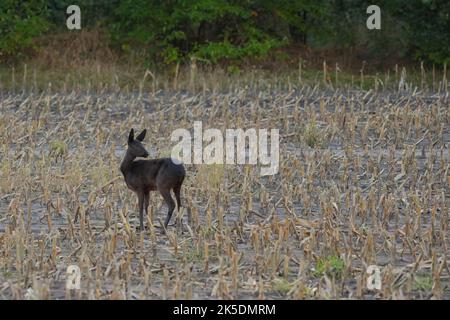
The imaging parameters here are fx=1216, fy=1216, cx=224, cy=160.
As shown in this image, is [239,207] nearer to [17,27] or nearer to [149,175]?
[149,175]

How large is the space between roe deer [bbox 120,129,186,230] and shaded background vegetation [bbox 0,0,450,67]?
1600 centimetres

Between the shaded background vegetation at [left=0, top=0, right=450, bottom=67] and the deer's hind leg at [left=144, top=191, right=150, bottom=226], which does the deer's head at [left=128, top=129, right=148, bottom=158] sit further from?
the shaded background vegetation at [left=0, top=0, right=450, bottom=67]

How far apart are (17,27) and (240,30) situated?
5.42 meters

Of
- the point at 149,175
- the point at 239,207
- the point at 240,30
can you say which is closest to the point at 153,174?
the point at 149,175

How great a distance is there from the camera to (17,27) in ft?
95.3

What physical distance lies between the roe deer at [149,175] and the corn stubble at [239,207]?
0.27 metres

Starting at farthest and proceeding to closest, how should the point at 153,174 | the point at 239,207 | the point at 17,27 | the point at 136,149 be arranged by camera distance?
the point at 17,27
the point at 239,207
the point at 136,149
the point at 153,174

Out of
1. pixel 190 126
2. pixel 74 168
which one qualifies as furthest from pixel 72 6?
pixel 74 168

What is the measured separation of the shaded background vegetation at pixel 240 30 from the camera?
94.0 feet

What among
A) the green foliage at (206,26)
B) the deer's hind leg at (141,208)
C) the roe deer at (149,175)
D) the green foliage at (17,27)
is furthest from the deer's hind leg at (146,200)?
the green foliage at (17,27)

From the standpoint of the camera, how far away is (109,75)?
27.5m

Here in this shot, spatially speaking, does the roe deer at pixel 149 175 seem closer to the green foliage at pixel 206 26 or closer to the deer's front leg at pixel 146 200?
the deer's front leg at pixel 146 200

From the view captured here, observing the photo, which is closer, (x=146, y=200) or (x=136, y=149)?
(x=136, y=149)

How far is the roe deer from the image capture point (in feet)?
39.8
